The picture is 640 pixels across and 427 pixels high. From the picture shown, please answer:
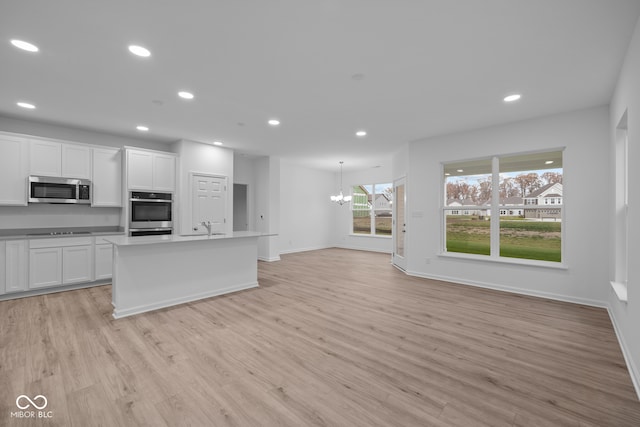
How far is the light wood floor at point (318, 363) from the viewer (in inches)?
71.9

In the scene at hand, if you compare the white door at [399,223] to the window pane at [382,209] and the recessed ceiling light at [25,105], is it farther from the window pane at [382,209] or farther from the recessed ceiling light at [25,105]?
the recessed ceiling light at [25,105]

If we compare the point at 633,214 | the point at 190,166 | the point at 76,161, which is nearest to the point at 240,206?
the point at 190,166

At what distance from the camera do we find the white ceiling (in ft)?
6.91

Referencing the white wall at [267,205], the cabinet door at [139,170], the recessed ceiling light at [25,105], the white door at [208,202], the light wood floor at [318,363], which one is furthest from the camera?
the white wall at [267,205]

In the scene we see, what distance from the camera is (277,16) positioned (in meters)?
2.16

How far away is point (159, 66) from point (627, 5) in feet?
13.2

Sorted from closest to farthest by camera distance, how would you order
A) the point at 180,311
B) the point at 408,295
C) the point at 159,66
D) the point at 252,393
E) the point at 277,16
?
the point at 252,393, the point at 277,16, the point at 159,66, the point at 180,311, the point at 408,295

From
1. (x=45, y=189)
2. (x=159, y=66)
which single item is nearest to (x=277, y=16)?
(x=159, y=66)

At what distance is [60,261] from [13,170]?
1540 mm

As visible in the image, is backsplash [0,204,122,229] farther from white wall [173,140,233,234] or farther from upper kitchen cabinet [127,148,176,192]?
white wall [173,140,233,234]

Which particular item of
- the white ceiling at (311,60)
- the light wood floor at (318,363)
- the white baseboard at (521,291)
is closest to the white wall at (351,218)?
the white baseboard at (521,291)

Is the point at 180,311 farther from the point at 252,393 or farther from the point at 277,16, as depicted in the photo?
the point at 277,16

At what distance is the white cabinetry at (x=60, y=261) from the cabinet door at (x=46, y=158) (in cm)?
113

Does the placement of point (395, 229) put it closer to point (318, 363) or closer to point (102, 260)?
point (318, 363)
